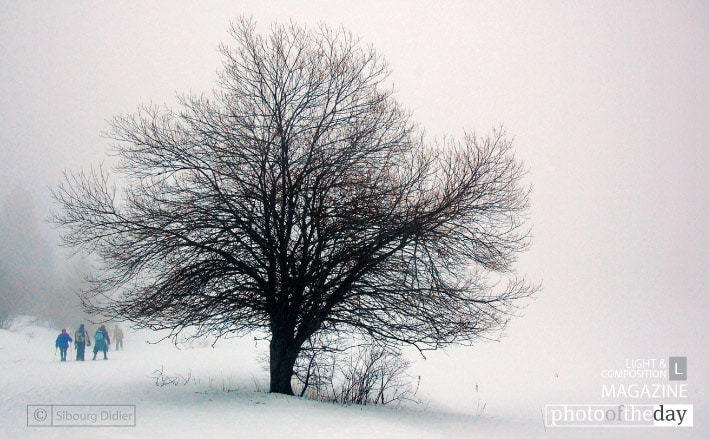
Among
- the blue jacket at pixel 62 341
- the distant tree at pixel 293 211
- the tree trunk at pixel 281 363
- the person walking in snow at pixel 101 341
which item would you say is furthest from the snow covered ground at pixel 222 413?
the person walking in snow at pixel 101 341

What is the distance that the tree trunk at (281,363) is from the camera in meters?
13.2

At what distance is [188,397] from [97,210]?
4.71 meters

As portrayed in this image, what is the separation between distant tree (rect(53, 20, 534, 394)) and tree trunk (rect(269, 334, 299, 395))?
3cm

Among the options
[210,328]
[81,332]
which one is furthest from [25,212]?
[210,328]

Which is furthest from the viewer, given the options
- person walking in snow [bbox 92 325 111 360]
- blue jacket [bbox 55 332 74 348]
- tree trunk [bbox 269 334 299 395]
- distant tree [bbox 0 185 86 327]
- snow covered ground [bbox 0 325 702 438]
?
distant tree [bbox 0 185 86 327]

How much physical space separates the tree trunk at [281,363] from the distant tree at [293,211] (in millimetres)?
32

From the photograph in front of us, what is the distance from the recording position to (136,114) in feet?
42.9

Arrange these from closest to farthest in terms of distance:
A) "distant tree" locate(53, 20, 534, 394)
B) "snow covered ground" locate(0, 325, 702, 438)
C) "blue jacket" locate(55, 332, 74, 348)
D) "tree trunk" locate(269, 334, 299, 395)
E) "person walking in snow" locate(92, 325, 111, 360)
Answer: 1. "snow covered ground" locate(0, 325, 702, 438)
2. "distant tree" locate(53, 20, 534, 394)
3. "tree trunk" locate(269, 334, 299, 395)
4. "blue jacket" locate(55, 332, 74, 348)
5. "person walking in snow" locate(92, 325, 111, 360)

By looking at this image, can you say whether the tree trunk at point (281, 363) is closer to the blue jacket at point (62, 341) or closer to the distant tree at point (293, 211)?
the distant tree at point (293, 211)

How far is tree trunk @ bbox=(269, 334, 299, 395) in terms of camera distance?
13.2 metres

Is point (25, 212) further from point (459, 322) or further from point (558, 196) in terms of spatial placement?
point (558, 196)

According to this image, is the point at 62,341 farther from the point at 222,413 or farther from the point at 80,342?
the point at 222,413

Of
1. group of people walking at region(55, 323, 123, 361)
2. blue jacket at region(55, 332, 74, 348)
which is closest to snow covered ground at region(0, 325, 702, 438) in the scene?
blue jacket at region(55, 332, 74, 348)

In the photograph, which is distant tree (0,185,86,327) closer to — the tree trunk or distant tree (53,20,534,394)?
distant tree (53,20,534,394)
